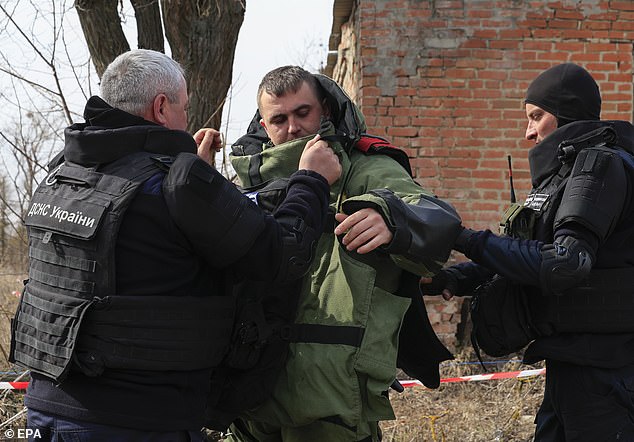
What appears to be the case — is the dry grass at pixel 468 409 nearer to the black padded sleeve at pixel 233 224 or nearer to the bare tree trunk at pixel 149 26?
the black padded sleeve at pixel 233 224

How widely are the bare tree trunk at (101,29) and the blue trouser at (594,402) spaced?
391cm

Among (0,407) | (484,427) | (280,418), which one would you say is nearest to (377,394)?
(280,418)

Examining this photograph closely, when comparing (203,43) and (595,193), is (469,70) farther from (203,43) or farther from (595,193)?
(595,193)

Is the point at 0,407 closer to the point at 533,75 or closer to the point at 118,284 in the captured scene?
the point at 118,284

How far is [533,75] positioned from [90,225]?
5.42 metres

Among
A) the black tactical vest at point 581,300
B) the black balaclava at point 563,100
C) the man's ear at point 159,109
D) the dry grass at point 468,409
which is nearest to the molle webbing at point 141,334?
the man's ear at point 159,109

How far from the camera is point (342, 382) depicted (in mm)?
2428

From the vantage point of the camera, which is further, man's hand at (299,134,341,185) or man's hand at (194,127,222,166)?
man's hand at (194,127,222,166)

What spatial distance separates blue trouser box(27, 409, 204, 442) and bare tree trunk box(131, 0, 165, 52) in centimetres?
372

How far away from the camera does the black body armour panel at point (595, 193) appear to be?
8.24ft

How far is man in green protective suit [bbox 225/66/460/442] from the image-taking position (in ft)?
7.83

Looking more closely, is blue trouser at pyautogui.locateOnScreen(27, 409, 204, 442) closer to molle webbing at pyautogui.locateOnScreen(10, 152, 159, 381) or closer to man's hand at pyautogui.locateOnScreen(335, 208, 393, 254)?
molle webbing at pyautogui.locateOnScreen(10, 152, 159, 381)

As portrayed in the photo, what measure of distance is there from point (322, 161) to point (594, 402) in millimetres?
1342

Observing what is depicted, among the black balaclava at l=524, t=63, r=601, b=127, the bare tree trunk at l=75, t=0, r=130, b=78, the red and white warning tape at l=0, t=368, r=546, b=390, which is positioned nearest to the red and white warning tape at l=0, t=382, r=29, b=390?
the red and white warning tape at l=0, t=368, r=546, b=390
